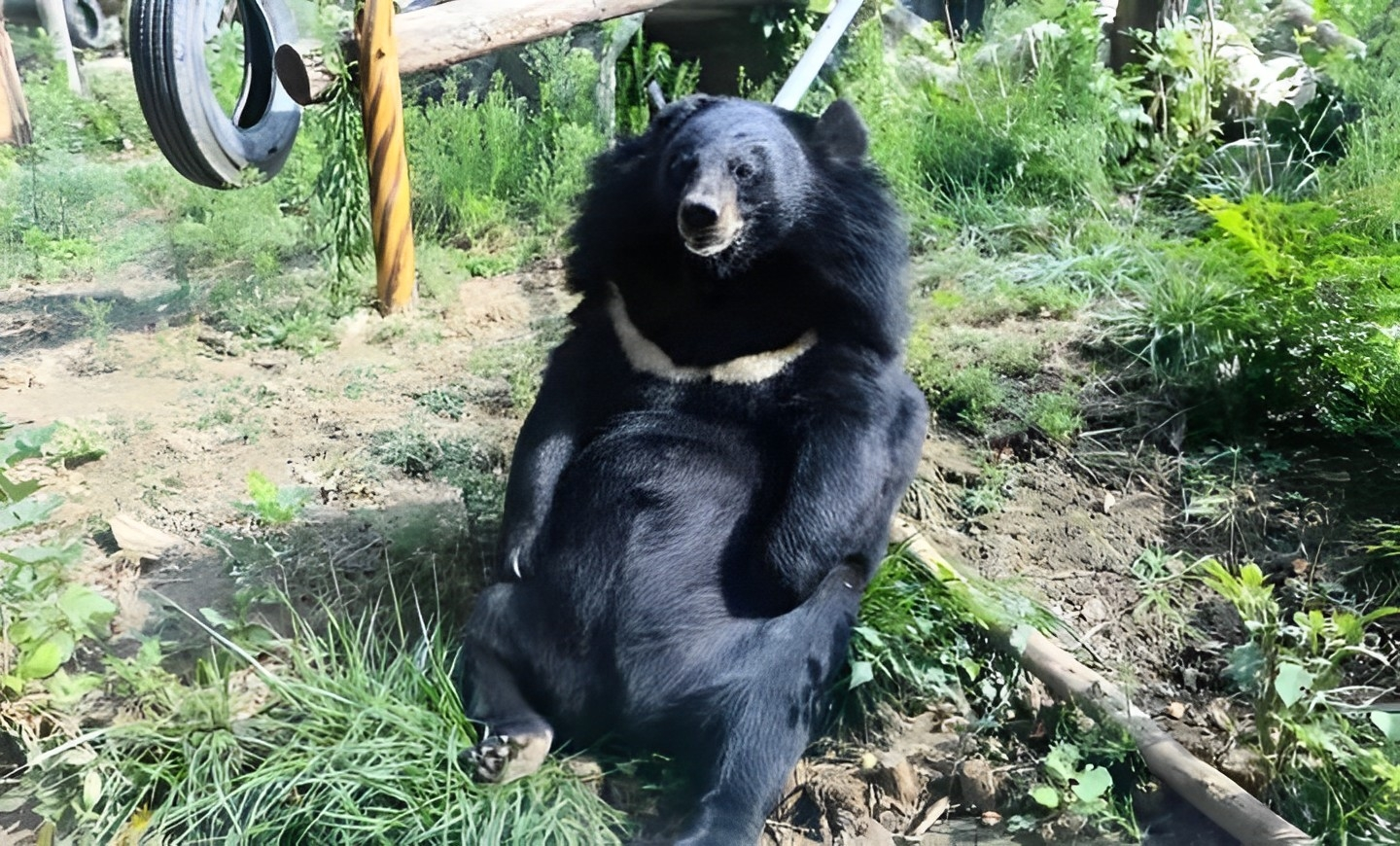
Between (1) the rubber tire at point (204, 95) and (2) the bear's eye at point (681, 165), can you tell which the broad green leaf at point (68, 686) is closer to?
(2) the bear's eye at point (681, 165)

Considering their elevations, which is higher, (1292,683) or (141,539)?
(1292,683)

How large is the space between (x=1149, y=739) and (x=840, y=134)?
1595 millimetres

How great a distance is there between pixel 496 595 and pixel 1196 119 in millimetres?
4124

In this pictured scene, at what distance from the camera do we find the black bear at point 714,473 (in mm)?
2650

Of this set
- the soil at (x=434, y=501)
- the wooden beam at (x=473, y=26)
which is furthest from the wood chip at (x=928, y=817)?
the wooden beam at (x=473, y=26)

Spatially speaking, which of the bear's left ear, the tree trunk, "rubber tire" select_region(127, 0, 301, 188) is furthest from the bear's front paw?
the tree trunk

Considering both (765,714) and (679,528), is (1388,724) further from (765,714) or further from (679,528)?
(679,528)

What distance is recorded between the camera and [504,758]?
8.64 feet

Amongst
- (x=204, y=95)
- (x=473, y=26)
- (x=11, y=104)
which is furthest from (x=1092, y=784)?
(x=11, y=104)

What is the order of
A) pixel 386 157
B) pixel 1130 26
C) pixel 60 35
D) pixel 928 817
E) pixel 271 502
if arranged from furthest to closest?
pixel 1130 26
pixel 60 35
pixel 386 157
pixel 271 502
pixel 928 817

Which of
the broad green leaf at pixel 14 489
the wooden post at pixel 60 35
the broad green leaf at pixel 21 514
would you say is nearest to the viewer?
the broad green leaf at pixel 21 514

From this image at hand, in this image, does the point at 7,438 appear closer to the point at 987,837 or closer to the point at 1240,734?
the point at 987,837

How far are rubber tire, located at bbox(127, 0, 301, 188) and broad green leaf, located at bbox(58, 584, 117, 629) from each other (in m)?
2.26

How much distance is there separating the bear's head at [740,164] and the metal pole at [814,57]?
30.6 inches
